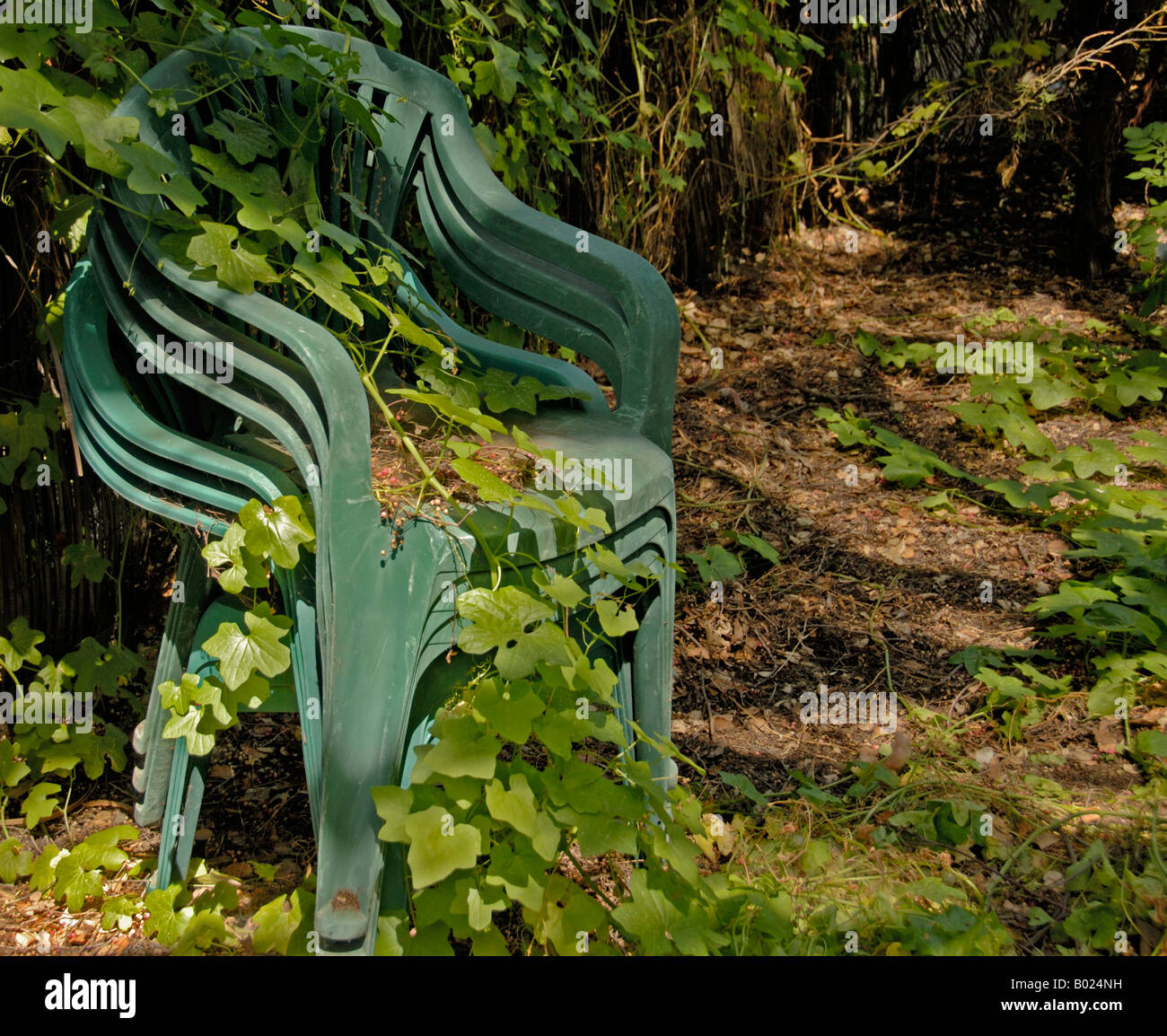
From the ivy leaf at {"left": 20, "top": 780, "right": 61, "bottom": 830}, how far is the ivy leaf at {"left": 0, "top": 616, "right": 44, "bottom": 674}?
229 millimetres

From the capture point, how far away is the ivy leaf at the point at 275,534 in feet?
4.45

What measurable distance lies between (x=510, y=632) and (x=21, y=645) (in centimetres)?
123

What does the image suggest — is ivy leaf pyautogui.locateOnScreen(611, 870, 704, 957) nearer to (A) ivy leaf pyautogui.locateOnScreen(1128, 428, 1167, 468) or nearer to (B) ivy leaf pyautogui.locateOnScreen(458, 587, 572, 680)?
(B) ivy leaf pyautogui.locateOnScreen(458, 587, 572, 680)

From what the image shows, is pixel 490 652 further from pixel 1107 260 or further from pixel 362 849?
pixel 1107 260

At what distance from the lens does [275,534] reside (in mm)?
1358

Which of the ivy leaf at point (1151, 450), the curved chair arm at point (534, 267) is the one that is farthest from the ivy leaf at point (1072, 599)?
the curved chair arm at point (534, 267)

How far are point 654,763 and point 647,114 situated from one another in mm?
2820

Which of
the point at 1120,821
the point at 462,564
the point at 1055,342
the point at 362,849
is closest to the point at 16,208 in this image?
the point at 462,564

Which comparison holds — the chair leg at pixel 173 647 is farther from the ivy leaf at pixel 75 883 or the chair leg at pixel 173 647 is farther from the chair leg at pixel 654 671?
the chair leg at pixel 654 671

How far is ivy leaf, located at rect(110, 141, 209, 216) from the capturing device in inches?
55.5

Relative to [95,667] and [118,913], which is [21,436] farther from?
[118,913]

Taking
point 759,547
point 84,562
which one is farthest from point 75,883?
point 759,547

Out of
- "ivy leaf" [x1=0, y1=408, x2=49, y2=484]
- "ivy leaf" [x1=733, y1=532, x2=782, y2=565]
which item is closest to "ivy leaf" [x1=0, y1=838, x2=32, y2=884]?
"ivy leaf" [x1=0, y1=408, x2=49, y2=484]

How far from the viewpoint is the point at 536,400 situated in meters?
1.92
